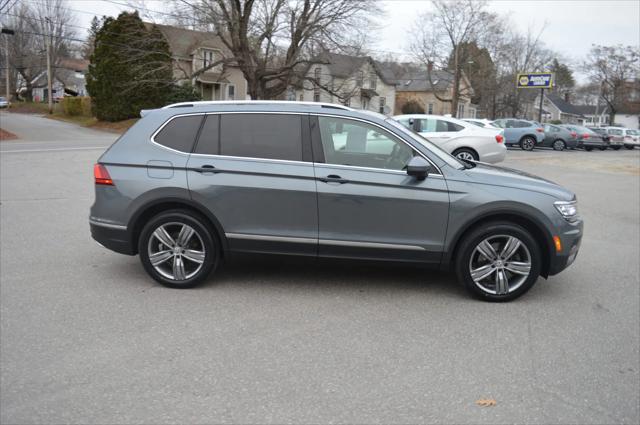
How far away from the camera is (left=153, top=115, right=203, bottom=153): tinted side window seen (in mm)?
5387

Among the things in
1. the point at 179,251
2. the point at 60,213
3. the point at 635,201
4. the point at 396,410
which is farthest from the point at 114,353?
the point at 635,201

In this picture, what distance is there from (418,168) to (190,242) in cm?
221

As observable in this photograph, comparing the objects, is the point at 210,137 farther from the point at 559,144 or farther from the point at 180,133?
the point at 559,144

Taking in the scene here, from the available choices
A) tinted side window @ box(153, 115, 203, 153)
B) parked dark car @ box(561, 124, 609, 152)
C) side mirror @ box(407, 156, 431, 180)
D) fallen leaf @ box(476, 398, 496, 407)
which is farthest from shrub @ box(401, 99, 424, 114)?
fallen leaf @ box(476, 398, 496, 407)

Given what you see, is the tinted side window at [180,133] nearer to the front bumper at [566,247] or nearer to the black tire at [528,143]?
the front bumper at [566,247]

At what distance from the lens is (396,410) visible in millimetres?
3277

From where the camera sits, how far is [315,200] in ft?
16.8

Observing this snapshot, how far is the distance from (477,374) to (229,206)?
261 cm

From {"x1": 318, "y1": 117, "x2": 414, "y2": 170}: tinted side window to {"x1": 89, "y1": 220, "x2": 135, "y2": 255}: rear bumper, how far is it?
2.04 meters

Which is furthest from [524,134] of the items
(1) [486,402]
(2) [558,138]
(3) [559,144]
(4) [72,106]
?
(4) [72,106]

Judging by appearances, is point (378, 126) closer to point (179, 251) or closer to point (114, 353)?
point (179, 251)

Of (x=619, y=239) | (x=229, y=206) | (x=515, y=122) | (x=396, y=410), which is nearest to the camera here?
(x=396, y=410)

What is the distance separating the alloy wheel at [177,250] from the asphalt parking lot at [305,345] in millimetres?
204

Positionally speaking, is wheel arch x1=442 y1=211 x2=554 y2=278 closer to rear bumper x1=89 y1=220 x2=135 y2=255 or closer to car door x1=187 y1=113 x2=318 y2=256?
car door x1=187 y1=113 x2=318 y2=256
